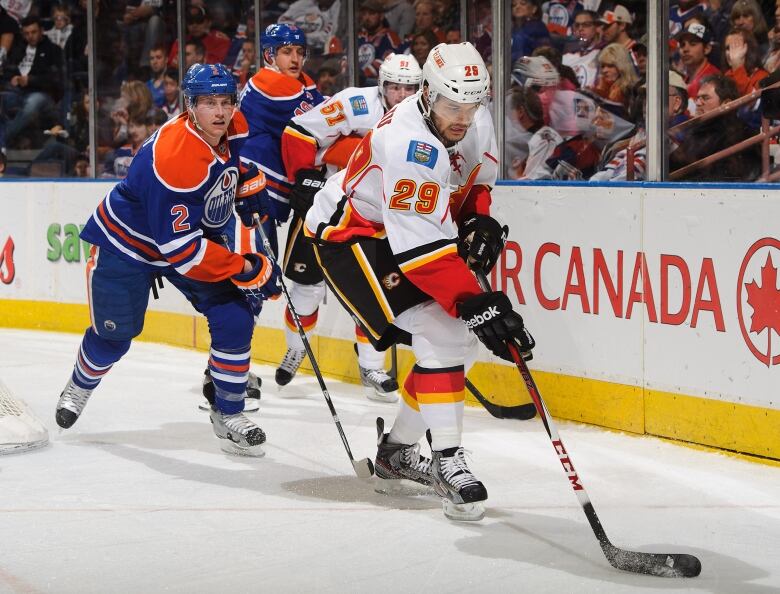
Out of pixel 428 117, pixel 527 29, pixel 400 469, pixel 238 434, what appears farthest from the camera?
pixel 527 29

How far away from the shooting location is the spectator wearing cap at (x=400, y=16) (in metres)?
5.77

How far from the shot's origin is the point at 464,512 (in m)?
3.15

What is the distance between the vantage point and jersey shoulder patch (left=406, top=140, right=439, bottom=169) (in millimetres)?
3012

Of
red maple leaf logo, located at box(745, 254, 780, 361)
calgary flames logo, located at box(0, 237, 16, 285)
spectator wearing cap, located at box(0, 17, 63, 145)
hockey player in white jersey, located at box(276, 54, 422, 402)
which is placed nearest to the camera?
red maple leaf logo, located at box(745, 254, 780, 361)

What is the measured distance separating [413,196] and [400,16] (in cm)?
300

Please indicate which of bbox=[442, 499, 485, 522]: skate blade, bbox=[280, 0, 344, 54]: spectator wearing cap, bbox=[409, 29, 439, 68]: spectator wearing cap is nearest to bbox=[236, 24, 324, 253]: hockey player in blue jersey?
bbox=[409, 29, 439, 68]: spectator wearing cap

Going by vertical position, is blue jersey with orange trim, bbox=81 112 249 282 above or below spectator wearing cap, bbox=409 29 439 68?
below

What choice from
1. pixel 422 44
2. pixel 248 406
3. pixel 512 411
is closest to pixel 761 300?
pixel 512 411

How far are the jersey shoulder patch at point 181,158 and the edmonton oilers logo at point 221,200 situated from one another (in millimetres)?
101

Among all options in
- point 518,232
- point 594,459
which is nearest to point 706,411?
point 594,459

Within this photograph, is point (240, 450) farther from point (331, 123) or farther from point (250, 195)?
point (331, 123)

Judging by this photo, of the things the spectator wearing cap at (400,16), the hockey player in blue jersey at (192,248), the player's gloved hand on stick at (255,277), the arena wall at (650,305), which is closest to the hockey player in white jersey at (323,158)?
the arena wall at (650,305)

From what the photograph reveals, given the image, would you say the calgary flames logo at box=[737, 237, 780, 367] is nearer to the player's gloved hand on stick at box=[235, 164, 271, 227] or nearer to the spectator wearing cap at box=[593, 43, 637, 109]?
the spectator wearing cap at box=[593, 43, 637, 109]

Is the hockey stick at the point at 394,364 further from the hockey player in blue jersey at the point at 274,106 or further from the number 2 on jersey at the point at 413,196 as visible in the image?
the number 2 on jersey at the point at 413,196
